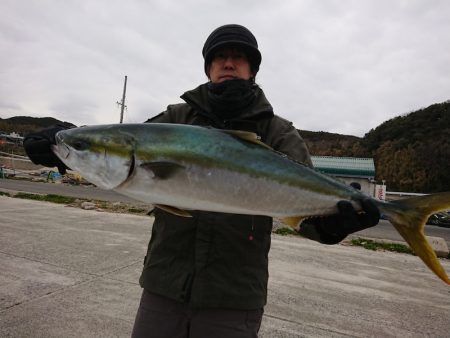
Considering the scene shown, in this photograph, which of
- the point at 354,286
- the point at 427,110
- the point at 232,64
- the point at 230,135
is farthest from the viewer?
the point at 427,110

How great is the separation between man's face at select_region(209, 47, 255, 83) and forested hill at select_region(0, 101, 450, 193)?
42.2 metres

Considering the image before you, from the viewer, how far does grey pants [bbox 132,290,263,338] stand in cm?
187

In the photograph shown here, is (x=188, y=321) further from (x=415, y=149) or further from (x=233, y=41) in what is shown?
(x=415, y=149)

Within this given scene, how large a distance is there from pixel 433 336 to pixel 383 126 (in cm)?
7734

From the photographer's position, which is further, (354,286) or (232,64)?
(354,286)

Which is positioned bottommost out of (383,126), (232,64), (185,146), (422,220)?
(422,220)

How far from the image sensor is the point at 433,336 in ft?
13.0

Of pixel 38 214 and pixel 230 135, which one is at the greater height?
pixel 230 135

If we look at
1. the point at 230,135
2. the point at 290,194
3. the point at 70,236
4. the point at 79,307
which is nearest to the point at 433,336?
the point at 290,194

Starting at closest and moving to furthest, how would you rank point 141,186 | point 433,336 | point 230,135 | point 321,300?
point 141,186 → point 230,135 → point 433,336 → point 321,300

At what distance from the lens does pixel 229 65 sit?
233 cm

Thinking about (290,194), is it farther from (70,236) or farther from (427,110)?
(427,110)

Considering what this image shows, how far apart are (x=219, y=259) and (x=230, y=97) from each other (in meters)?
0.93

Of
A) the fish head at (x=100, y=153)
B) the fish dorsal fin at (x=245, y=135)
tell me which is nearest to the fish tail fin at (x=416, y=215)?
the fish dorsal fin at (x=245, y=135)
